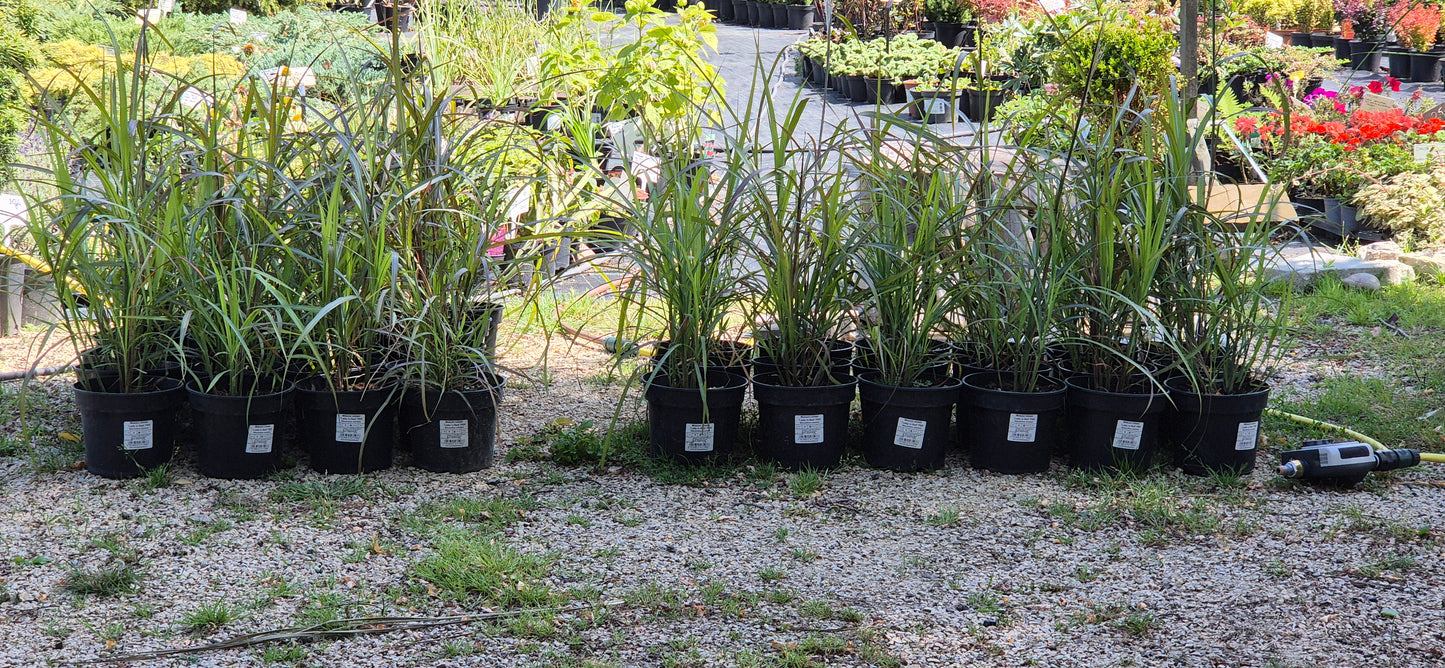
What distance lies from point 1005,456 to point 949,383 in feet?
0.77

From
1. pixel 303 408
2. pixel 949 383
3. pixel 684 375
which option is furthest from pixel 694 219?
pixel 303 408

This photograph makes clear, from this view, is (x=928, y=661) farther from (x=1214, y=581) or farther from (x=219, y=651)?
(x=219, y=651)

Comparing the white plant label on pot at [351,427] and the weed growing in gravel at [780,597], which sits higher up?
the white plant label on pot at [351,427]

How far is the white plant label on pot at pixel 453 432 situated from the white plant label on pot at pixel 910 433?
1060mm

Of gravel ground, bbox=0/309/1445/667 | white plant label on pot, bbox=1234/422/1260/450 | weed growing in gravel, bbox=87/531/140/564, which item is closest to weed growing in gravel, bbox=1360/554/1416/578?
gravel ground, bbox=0/309/1445/667

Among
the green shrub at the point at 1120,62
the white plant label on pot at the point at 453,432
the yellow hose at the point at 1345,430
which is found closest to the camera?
the white plant label on pot at the point at 453,432

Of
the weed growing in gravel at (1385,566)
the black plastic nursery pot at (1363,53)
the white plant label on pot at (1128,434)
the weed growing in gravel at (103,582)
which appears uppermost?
the black plastic nursery pot at (1363,53)

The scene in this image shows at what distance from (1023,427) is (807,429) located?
1.73 ft

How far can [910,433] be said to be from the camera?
110 inches

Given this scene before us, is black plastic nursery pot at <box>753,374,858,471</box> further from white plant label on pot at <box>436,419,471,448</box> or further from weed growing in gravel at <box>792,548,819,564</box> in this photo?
white plant label on pot at <box>436,419,471,448</box>

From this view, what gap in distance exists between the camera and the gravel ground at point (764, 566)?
1992 mm

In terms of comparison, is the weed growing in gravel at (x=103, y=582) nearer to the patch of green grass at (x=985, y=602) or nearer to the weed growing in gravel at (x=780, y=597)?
the weed growing in gravel at (x=780, y=597)

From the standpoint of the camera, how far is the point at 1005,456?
111 inches

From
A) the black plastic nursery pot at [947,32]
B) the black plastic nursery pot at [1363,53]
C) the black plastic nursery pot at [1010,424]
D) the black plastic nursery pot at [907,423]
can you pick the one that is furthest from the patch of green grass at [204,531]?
the black plastic nursery pot at [1363,53]
